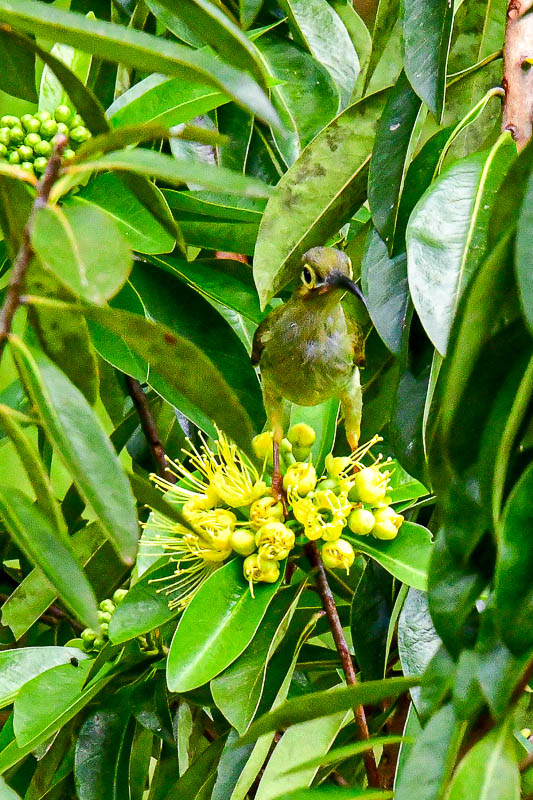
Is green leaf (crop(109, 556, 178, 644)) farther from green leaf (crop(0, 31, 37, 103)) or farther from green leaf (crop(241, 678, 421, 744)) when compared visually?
green leaf (crop(0, 31, 37, 103))

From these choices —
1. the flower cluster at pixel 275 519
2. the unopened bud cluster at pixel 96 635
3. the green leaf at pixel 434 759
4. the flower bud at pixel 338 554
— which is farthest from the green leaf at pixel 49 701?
the green leaf at pixel 434 759

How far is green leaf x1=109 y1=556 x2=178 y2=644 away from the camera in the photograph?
5.02 feet

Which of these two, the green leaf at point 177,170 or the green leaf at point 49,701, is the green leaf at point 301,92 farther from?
the green leaf at point 177,170

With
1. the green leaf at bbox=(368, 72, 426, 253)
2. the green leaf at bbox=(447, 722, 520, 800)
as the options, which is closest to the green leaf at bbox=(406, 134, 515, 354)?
the green leaf at bbox=(368, 72, 426, 253)

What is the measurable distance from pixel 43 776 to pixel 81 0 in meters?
1.77

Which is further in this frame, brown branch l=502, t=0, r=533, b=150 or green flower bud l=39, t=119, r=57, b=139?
green flower bud l=39, t=119, r=57, b=139

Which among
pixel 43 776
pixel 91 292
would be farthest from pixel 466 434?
pixel 43 776

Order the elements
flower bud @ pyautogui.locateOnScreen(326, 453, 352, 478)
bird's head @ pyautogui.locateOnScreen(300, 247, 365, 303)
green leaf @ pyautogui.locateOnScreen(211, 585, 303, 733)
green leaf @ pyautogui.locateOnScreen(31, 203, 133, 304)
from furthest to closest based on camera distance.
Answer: bird's head @ pyautogui.locateOnScreen(300, 247, 365, 303) < flower bud @ pyautogui.locateOnScreen(326, 453, 352, 478) < green leaf @ pyautogui.locateOnScreen(211, 585, 303, 733) < green leaf @ pyautogui.locateOnScreen(31, 203, 133, 304)

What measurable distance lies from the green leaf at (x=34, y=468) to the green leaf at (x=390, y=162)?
0.78m

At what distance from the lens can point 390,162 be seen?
1445mm

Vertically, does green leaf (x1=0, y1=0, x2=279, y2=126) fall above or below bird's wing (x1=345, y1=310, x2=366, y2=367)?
above

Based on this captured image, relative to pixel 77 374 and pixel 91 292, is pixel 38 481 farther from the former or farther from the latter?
pixel 91 292

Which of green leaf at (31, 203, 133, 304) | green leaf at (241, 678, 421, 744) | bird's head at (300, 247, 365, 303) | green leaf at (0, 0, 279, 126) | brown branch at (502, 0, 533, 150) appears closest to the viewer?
green leaf at (31, 203, 133, 304)

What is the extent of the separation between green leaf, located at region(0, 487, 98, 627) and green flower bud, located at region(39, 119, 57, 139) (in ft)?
3.64
